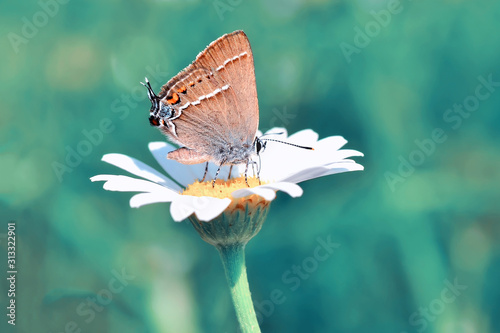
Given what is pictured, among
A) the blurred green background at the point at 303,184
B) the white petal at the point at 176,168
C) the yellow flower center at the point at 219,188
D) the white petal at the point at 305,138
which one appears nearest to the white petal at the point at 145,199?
the yellow flower center at the point at 219,188

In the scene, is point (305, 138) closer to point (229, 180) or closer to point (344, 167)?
point (229, 180)

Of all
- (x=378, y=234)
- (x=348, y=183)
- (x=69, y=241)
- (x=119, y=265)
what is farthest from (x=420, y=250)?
(x=69, y=241)

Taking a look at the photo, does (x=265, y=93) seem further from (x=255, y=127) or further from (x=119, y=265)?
(x=119, y=265)

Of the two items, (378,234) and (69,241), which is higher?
(69,241)

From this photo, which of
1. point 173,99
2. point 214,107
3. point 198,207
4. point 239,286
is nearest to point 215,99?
point 214,107

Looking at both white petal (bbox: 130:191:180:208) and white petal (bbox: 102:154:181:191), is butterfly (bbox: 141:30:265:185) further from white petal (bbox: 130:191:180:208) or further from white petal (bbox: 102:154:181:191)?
white petal (bbox: 130:191:180:208)

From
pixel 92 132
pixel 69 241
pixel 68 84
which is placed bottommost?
pixel 69 241

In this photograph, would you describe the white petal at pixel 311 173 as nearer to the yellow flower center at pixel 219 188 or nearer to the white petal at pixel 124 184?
the yellow flower center at pixel 219 188
